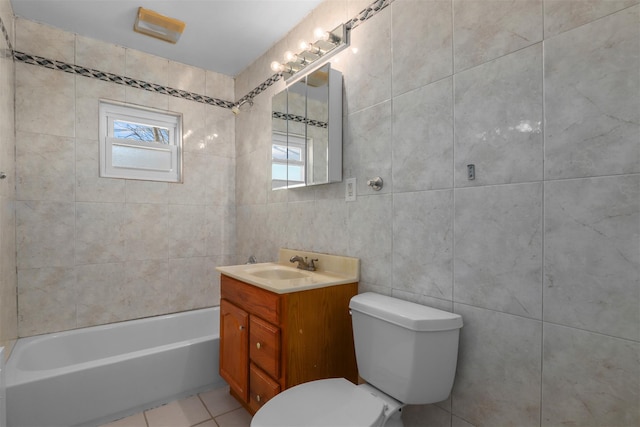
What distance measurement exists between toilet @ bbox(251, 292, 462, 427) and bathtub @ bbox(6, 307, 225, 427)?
44.5 inches

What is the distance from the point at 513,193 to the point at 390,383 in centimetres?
86

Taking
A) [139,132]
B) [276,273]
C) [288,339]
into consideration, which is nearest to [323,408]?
[288,339]

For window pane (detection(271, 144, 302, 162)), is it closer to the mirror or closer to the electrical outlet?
the mirror

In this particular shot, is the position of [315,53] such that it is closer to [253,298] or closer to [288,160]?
[288,160]

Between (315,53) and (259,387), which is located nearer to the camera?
(259,387)

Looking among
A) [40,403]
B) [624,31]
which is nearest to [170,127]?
[40,403]

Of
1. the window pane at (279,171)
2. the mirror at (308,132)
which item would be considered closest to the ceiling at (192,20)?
the mirror at (308,132)

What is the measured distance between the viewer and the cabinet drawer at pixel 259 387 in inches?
61.8

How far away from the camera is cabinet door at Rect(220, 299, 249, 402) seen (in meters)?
1.78

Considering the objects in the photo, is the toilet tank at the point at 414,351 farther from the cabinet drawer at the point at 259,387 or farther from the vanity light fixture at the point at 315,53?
the vanity light fixture at the point at 315,53

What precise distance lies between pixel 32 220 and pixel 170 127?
121cm

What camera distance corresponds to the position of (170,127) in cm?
281

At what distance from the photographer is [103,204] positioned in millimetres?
2439

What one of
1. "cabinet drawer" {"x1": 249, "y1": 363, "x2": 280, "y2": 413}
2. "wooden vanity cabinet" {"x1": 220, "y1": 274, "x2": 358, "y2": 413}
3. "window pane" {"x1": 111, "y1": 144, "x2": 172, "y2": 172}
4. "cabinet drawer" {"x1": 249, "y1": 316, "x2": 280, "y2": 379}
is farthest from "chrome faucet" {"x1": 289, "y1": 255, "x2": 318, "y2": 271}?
"window pane" {"x1": 111, "y1": 144, "x2": 172, "y2": 172}
